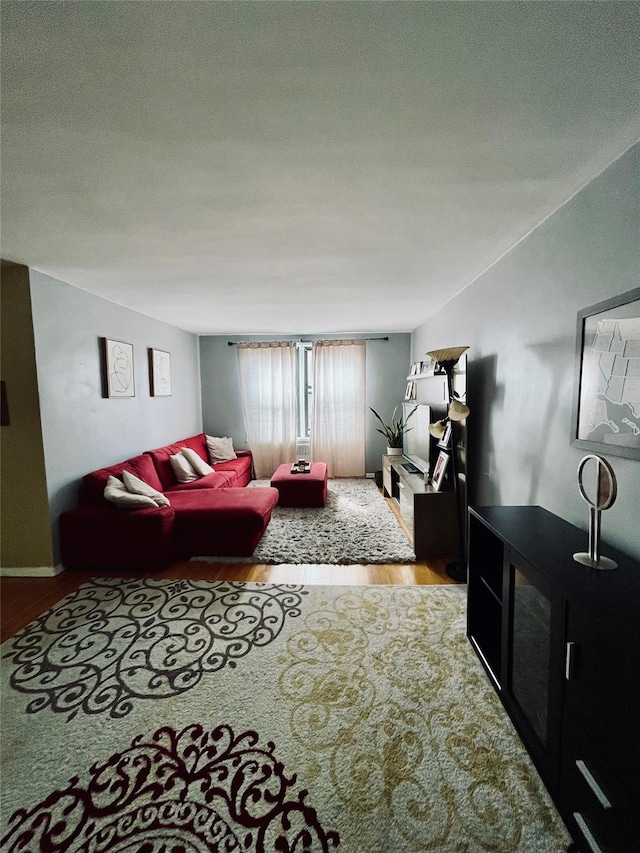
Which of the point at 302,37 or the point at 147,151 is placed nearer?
the point at 302,37

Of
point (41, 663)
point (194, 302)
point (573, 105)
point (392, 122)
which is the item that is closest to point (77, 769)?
point (41, 663)

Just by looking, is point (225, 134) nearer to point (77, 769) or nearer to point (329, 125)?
point (329, 125)

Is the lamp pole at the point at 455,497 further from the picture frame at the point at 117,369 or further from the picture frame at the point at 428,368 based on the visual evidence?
the picture frame at the point at 117,369

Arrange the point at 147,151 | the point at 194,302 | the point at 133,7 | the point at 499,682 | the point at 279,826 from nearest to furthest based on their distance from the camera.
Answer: the point at 133,7, the point at 279,826, the point at 147,151, the point at 499,682, the point at 194,302

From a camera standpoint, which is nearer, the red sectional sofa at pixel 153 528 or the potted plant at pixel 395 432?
the red sectional sofa at pixel 153 528

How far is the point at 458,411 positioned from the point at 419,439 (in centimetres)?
156

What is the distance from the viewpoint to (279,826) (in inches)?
46.3

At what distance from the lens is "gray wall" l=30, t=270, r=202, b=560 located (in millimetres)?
2861

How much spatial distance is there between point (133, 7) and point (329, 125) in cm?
65

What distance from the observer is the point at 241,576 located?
2.84 metres

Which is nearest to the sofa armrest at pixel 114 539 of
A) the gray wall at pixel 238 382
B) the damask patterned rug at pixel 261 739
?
the damask patterned rug at pixel 261 739

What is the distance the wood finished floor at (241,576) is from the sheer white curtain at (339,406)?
3.09 meters

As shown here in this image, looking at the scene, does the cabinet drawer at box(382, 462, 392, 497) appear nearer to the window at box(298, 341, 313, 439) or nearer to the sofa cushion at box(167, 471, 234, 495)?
the window at box(298, 341, 313, 439)

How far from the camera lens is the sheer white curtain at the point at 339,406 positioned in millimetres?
5852
